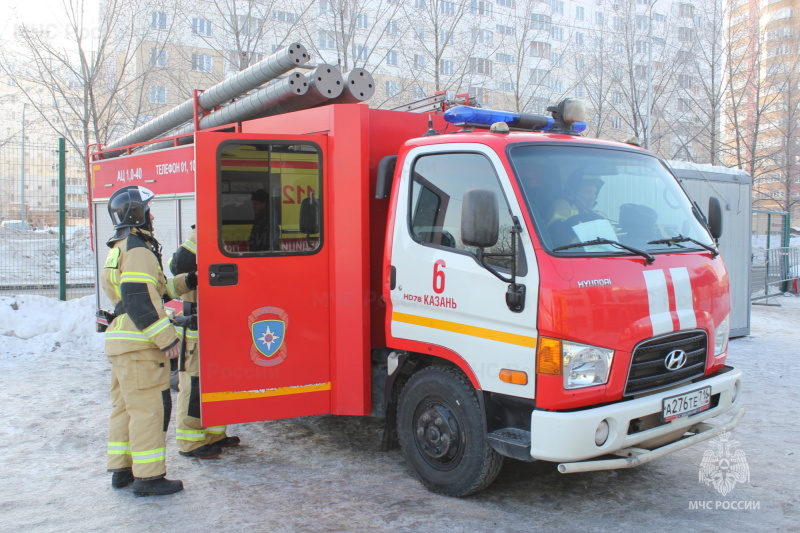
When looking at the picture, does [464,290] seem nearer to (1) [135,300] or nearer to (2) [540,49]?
(1) [135,300]

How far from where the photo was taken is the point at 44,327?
9016 millimetres

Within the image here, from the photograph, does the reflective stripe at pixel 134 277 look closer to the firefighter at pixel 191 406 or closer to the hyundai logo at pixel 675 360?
the firefighter at pixel 191 406

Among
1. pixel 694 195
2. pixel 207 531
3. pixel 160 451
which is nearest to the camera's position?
pixel 207 531

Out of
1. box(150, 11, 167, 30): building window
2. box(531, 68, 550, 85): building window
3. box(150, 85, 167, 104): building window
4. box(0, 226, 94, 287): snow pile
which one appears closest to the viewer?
box(0, 226, 94, 287): snow pile

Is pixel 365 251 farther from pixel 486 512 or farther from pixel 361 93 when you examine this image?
pixel 486 512

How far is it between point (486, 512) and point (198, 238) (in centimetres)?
257

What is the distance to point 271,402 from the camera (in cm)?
473

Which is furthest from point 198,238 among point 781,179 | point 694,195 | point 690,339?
point 781,179

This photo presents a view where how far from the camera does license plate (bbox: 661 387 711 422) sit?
3862mm

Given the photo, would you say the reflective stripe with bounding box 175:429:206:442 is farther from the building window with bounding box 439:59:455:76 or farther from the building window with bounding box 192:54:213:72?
the building window with bounding box 439:59:455:76

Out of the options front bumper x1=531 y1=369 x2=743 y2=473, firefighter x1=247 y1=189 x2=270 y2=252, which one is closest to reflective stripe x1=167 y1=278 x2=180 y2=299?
firefighter x1=247 y1=189 x2=270 y2=252

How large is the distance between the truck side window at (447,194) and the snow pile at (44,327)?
19.9ft

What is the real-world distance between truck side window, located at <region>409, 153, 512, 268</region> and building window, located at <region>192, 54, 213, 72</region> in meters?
15.4

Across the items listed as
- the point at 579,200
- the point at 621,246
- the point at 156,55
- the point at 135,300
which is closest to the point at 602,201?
the point at 579,200
